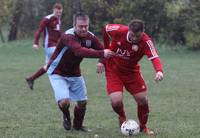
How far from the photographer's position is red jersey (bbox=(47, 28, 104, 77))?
7.45 meters

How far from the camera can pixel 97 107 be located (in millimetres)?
10539

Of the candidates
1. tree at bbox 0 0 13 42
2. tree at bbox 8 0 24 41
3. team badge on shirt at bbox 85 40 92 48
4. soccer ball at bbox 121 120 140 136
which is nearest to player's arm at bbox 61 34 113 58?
team badge on shirt at bbox 85 40 92 48

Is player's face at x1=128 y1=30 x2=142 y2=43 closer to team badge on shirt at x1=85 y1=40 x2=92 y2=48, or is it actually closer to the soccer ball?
team badge on shirt at x1=85 y1=40 x2=92 y2=48

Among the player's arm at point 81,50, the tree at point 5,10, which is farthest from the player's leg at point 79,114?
the tree at point 5,10

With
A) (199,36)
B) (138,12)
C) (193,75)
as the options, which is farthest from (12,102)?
(138,12)

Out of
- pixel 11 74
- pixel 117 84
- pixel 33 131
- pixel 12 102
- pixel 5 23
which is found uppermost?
pixel 117 84

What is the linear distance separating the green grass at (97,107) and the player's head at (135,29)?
1.30 metres

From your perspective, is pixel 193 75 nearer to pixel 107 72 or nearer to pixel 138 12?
pixel 107 72

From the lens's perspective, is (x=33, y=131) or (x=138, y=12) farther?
(x=138, y=12)

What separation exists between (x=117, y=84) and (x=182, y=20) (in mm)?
20447

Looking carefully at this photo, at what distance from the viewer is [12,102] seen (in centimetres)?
1112

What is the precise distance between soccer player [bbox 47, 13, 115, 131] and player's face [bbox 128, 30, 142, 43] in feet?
0.99

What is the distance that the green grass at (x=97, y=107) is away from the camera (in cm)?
801

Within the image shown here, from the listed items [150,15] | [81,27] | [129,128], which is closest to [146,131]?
[129,128]
